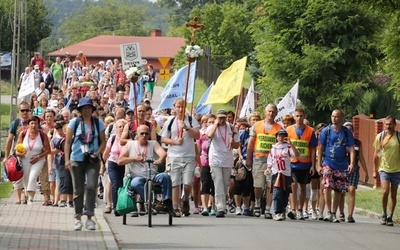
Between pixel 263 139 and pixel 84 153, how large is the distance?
4.33 metres

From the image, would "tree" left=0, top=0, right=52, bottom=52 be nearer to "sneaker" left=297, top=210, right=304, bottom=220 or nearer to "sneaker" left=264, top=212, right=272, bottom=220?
"sneaker" left=297, top=210, right=304, bottom=220

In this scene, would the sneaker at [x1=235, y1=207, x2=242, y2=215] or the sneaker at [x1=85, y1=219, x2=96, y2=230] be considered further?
the sneaker at [x1=235, y1=207, x2=242, y2=215]

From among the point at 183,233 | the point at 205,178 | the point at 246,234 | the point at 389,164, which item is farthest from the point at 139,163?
the point at 389,164

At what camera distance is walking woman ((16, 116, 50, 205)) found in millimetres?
21438

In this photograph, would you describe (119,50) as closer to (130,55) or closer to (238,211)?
(130,55)

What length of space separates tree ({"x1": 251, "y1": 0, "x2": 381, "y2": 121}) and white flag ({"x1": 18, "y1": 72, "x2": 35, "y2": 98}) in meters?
6.95

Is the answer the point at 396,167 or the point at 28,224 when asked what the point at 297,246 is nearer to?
the point at 28,224

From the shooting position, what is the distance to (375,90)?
38.8m

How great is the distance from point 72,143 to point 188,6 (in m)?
121

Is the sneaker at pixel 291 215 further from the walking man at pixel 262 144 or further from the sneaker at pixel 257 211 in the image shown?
the sneaker at pixel 257 211

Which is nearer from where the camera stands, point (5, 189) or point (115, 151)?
point (115, 151)

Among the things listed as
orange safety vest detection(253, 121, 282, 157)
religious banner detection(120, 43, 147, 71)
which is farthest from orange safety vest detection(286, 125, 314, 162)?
religious banner detection(120, 43, 147, 71)

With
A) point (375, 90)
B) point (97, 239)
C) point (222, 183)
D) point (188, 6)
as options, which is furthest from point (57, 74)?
point (188, 6)

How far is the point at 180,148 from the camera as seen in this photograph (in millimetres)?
19969
